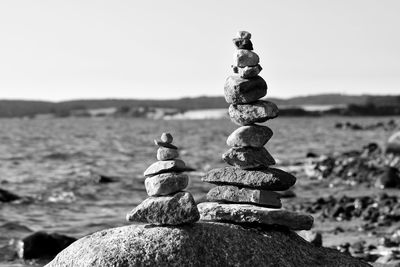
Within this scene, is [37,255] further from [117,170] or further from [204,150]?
[204,150]

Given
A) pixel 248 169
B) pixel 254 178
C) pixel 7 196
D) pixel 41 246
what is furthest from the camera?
pixel 7 196

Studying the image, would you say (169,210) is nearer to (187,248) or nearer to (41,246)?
(187,248)

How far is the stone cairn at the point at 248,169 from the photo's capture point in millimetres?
12984

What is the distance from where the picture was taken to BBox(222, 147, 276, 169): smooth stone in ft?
43.5

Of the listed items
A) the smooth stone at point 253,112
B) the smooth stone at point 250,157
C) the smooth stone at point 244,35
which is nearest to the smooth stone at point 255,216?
the smooth stone at point 250,157

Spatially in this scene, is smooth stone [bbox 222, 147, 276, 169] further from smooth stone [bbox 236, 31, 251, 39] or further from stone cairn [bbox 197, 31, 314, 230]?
smooth stone [bbox 236, 31, 251, 39]

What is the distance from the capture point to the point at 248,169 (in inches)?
529

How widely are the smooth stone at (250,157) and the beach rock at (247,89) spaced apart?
2.76ft

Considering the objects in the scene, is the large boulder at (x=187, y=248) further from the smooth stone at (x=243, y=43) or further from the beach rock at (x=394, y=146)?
the beach rock at (x=394, y=146)

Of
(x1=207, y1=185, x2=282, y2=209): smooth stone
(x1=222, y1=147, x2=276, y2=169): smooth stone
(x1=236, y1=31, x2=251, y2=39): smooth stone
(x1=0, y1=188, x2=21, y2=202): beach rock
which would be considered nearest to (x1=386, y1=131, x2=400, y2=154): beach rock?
(x1=0, y1=188, x2=21, y2=202): beach rock

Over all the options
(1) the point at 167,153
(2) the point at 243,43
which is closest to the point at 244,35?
(2) the point at 243,43

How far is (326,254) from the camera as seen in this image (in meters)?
13.3

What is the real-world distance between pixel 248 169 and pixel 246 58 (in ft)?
6.34

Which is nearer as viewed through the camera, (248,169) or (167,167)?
(167,167)
